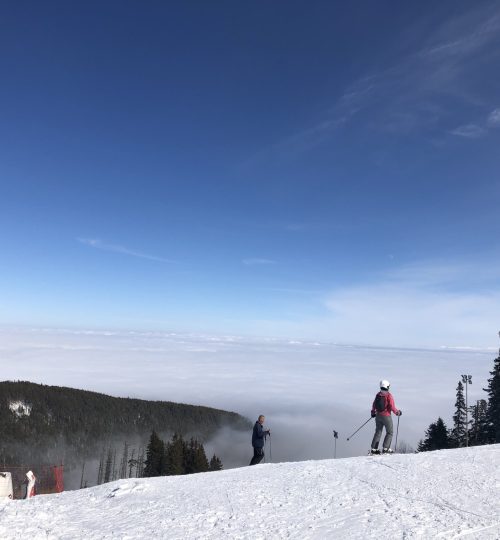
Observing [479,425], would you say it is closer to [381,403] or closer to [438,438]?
[438,438]

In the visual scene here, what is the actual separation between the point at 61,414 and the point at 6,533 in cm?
18223

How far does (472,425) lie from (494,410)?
39.5 feet

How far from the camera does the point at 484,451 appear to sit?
11039mm

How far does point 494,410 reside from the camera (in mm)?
32156

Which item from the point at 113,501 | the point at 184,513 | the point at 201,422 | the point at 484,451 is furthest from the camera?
the point at 201,422

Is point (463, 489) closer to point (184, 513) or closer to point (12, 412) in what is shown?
point (184, 513)

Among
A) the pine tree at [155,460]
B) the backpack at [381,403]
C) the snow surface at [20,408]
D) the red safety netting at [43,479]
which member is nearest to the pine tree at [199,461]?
the pine tree at [155,460]

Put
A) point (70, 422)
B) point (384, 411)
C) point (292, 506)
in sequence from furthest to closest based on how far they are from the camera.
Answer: point (70, 422)
point (384, 411)
point (292, 506)

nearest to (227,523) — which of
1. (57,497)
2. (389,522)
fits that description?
(389,522)

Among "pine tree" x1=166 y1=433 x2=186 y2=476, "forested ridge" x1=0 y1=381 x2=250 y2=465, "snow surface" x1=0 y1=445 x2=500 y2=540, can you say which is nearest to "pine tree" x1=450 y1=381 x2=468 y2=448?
"pine tree" x1=166 y1=433 x2=186 y2=476

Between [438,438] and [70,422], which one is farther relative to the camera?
[70,422]

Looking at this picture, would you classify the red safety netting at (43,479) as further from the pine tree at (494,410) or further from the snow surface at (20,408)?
the snow surface at (20,408)

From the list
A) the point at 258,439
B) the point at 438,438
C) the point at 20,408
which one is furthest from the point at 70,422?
the point at 258,439

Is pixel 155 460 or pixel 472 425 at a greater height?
pixel 472 425
